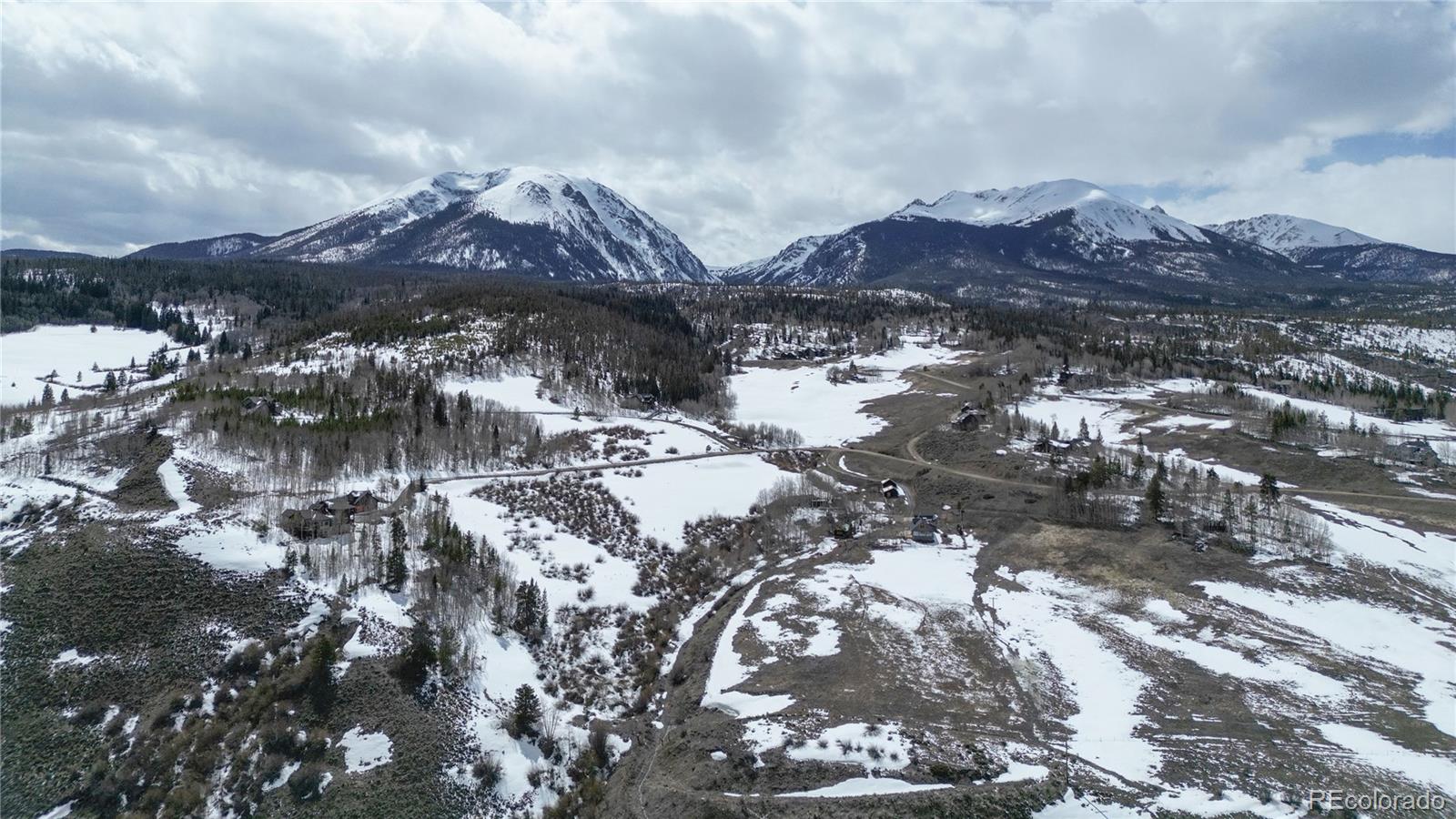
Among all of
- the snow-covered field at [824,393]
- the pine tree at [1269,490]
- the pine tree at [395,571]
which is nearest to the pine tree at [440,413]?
the pine tree at [395,571]

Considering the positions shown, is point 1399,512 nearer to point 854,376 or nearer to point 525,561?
point 525,561

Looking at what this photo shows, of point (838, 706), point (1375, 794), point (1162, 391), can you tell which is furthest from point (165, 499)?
point (1162, 391)

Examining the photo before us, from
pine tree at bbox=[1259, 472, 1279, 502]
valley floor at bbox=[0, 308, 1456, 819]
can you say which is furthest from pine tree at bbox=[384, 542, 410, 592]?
pine tree at bbox=[1259, 472, 1279, 502]

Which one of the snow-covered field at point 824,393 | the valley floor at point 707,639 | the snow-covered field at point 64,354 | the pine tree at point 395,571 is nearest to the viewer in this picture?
the valley floor at point 707,639

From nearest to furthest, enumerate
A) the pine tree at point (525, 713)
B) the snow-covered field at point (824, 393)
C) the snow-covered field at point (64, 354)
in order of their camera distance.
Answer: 1. the pine tree at point (525, 713)
2. the snow-covered field at point (64, 354)
3. the snow-covered field at point (824, 393)

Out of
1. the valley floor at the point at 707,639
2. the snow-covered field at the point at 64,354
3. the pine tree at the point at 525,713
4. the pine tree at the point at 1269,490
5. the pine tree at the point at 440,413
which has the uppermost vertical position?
the snow-covered field at the point at 64,354

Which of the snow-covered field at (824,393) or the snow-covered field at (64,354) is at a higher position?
the snow-covered field at (64,354)

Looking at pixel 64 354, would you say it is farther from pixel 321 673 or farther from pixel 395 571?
pixel 321 673

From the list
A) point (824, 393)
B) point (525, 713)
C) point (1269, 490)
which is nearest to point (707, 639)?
point (525, 713)

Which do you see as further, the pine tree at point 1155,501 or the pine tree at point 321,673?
the pine tree at point 1155,501

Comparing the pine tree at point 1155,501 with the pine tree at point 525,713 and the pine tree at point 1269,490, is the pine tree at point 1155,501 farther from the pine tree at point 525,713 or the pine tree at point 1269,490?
the pine tree at point 525,713
